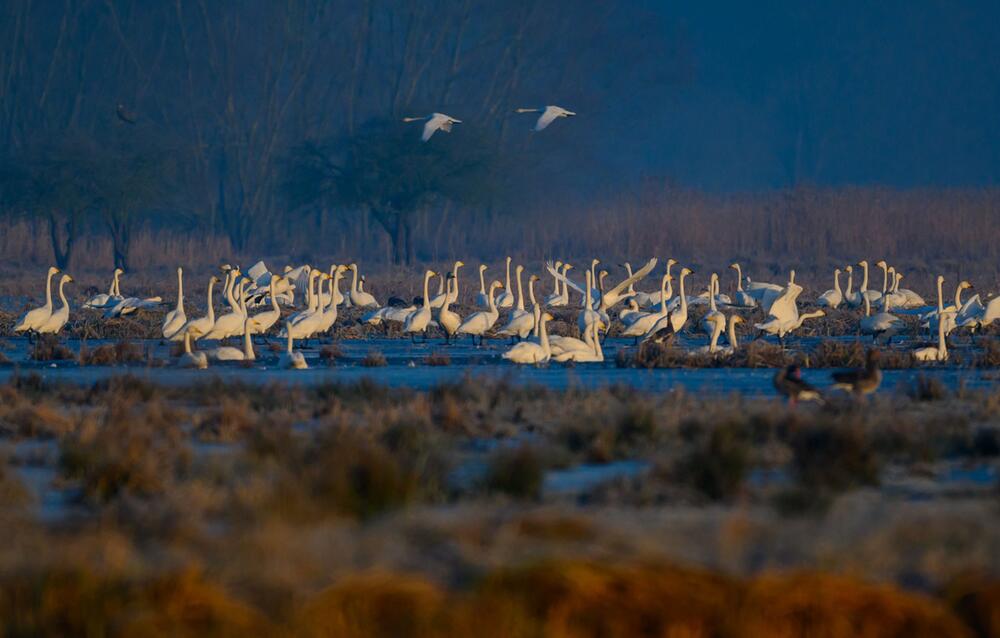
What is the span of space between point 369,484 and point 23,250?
45470 millimetres

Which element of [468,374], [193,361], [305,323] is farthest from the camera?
[305,323]

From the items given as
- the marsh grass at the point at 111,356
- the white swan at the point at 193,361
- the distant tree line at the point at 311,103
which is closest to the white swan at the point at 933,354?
the white swan at the point at 193,361

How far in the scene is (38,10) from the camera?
7681 cm

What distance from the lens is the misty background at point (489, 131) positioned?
1879 inches

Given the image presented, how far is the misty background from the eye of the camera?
4772 centimetres

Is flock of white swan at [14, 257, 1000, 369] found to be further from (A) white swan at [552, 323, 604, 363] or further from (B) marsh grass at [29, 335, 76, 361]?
(B) marsh grass at [29, 335, 76, 361]

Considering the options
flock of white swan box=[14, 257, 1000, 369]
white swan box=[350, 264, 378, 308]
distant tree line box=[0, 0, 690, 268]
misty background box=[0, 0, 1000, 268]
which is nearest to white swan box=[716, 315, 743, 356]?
flock of white swan box=[14, 257, 1000, 369]

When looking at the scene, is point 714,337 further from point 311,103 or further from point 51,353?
point 311,103

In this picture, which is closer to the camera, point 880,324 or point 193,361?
point 193,361

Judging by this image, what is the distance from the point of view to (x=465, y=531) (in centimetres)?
750

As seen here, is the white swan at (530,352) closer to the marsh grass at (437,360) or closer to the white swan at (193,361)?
the marsh grass at (437,360)

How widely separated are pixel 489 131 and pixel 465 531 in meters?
56.6

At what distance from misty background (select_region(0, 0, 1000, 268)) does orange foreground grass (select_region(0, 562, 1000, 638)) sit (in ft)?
106

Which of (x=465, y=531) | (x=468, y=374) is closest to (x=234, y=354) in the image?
(x=468, y=374)
